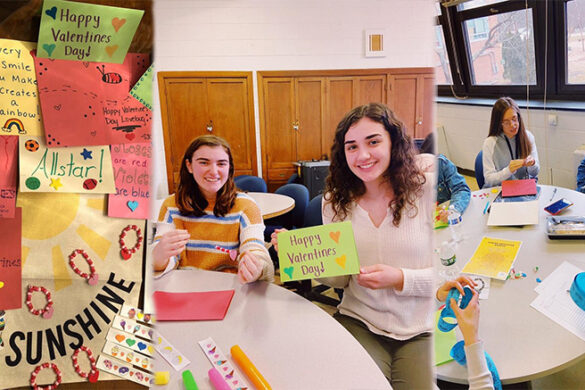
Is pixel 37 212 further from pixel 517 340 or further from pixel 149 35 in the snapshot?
pixel 517 340

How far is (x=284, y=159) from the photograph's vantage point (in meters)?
0.83

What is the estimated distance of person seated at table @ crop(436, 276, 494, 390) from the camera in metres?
0.55

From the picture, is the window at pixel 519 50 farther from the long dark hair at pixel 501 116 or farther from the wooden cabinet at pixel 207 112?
the wooden cabinet at pixel 207 112

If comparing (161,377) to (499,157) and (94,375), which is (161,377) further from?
(499,157)

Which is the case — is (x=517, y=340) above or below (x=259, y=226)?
below

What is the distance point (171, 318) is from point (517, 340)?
704mm

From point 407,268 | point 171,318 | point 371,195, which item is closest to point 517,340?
point 407,268

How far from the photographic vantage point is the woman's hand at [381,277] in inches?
30.2

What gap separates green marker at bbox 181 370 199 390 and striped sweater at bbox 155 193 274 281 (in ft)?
1.08

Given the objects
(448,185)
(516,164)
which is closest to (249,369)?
(448,185)

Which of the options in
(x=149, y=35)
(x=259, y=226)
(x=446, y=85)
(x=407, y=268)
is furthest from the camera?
(x=259, y=226)

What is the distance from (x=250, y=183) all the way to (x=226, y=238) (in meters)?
0.15

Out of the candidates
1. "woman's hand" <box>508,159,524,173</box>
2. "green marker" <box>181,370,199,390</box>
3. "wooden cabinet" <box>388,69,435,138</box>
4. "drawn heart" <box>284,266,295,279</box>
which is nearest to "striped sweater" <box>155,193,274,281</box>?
"drawn heart" <box>284,266,295,279</box>

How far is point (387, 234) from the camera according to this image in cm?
80
